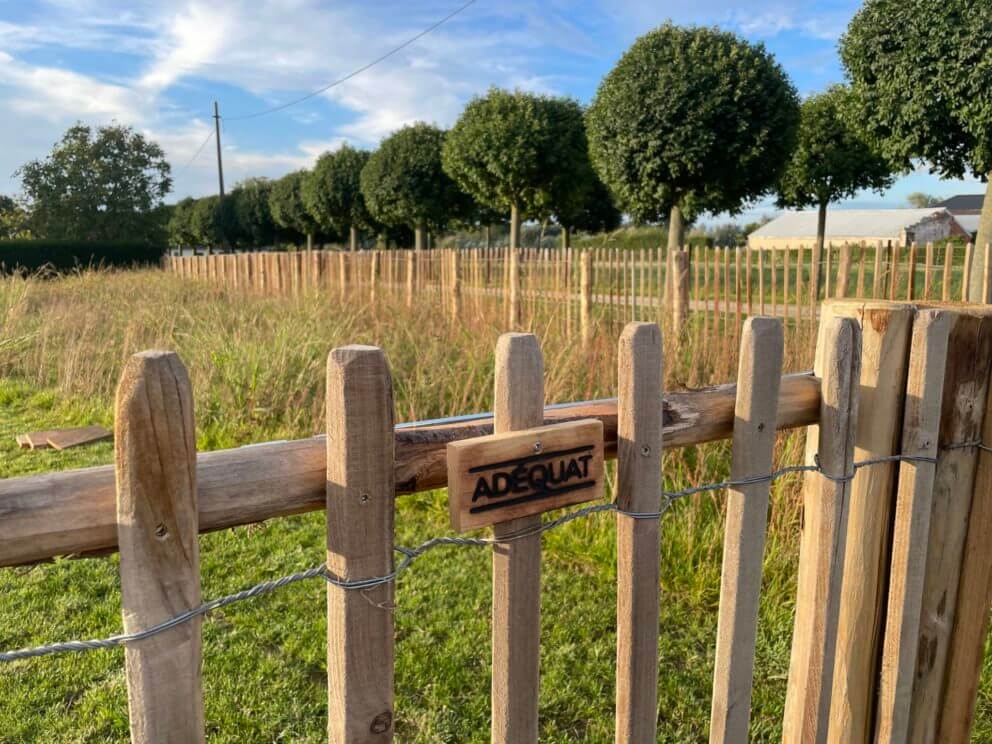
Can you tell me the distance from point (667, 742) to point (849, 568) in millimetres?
997

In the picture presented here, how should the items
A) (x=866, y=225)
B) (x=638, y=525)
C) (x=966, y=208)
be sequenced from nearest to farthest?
1. (x=638, y=525)
2. (x=866, y=225)
3. (x=966, y=208)

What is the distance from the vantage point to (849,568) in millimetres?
1669

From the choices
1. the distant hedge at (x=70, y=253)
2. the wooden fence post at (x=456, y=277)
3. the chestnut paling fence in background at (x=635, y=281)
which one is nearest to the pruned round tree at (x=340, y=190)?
the distant hedge at (x=70, y=253)

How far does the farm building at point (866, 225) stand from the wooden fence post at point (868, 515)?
48.3 metres

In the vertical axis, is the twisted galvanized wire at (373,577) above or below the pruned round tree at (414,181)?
below

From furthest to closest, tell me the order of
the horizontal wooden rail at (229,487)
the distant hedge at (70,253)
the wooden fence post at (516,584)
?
the distant hedge at (70,253)
the wooden fence post at (516,584)
the horizontal wooden rail at (229,487)

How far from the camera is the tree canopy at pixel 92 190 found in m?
39.8

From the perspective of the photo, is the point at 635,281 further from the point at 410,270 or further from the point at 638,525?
the point at 638,525

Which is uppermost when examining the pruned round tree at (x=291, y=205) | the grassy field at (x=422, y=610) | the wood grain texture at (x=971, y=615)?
the pruned round tree at (x=291, y=205)

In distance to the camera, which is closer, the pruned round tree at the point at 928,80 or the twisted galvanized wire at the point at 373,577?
the twisted galvanized wire at the point at 373,577

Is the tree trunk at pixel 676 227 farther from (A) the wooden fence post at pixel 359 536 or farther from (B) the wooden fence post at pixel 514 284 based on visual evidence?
(A) the wooden fence post at pixel 359 536

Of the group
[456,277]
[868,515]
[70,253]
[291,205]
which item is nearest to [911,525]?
[868,515]

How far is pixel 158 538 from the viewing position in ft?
2.97

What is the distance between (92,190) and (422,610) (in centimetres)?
4525
